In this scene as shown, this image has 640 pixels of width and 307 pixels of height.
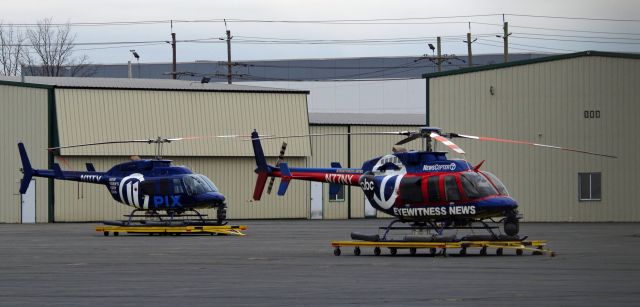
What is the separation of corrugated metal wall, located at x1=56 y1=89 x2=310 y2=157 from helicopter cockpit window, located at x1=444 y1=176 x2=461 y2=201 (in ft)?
90.8

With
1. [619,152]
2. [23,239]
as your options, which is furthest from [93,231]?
[619,152]

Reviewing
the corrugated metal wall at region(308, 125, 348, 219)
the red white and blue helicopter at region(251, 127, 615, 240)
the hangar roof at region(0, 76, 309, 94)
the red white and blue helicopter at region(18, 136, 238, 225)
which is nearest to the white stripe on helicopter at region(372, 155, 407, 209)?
the red white and blue helicopter at region(251, 127, 615, 240)

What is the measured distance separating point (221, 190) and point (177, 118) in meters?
3.85

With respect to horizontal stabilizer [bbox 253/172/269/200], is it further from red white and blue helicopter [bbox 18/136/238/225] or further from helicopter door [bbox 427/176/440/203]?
helicopter door [bbox 427/176/440/203]

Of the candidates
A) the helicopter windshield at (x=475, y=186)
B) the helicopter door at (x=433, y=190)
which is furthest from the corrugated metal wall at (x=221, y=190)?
the helicopter windshield at (x=475, y=186)

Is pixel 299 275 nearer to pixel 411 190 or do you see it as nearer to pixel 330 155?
pixel 411 190

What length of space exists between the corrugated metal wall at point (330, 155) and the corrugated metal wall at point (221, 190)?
3.16 ft

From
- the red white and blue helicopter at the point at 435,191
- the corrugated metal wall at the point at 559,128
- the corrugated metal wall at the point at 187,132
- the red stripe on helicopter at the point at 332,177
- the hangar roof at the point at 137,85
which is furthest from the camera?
the hangar roof at the point at 137,85

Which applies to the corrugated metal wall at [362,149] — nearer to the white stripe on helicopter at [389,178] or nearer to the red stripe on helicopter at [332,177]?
the red stripe on helicopter at [332,177]

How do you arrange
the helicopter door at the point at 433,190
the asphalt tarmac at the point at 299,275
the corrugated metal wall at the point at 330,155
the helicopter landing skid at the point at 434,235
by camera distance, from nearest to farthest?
the asphalt tarmac at the point at 299,275 → the helicopter landing skid at the point at 434,235 → the helicopter door at the point at 433,190 → the corrugated metal wall at the point at 330,155

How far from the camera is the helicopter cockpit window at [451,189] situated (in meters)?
26.0

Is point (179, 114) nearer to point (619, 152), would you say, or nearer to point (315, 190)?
point (315, 190)

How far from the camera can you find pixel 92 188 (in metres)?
51.5

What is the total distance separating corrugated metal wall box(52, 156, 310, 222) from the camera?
5088 cm
